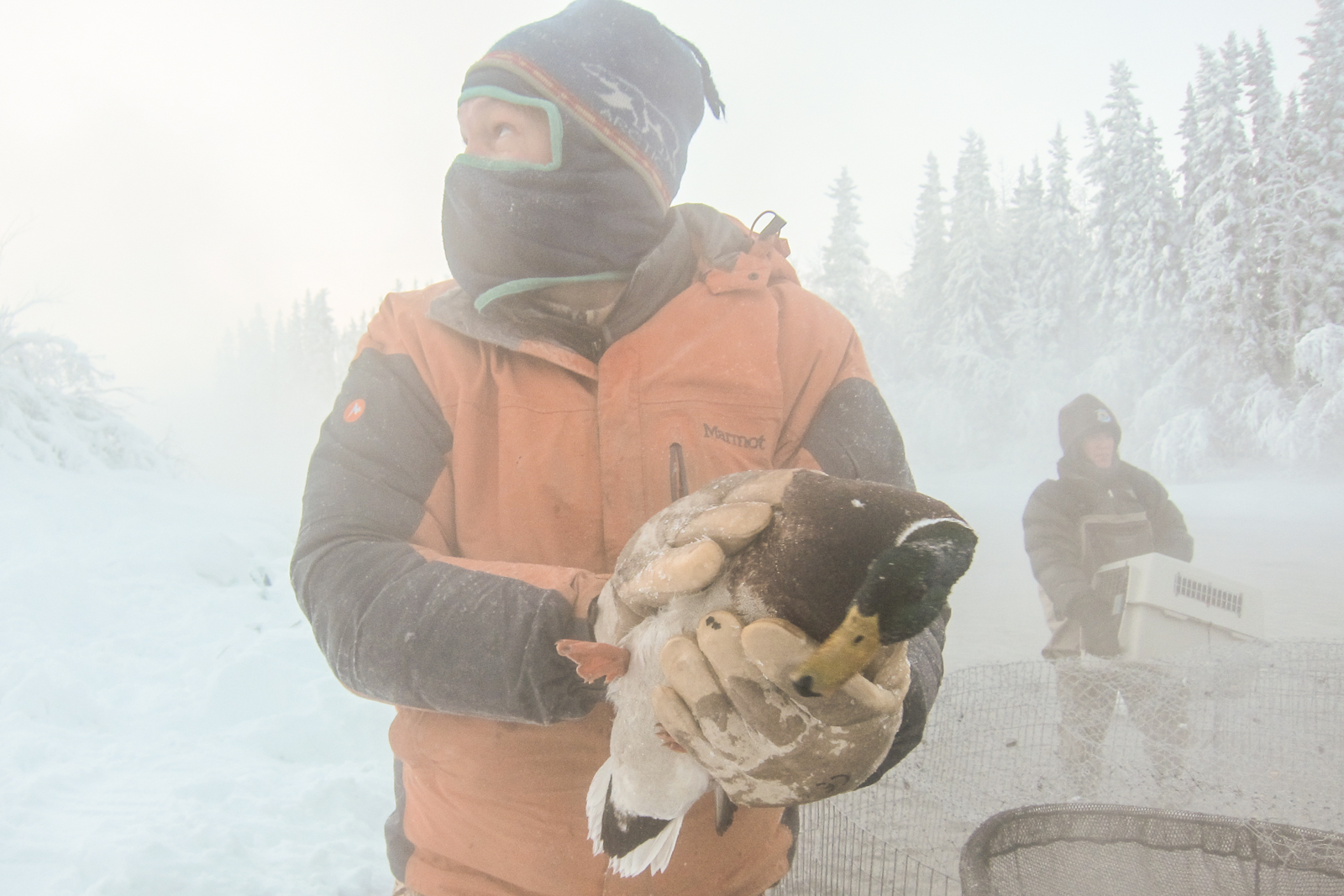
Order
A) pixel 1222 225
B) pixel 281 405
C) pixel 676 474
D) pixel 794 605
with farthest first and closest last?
1. pixel 281 405
2. pixel 1222 225
3. pixel 676 474
4. pixel 794 605

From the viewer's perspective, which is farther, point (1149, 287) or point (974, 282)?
point (974, 282)

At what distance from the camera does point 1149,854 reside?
71.6 inches

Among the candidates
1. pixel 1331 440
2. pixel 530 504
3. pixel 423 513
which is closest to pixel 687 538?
pixel 530 504

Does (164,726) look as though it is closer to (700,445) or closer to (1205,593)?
(700,445)

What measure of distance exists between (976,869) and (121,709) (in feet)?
14.8

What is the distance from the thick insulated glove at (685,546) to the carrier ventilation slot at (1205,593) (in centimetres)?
408

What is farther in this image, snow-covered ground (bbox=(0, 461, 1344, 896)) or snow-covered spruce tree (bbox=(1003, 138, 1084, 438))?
snow-covered spruce tree (bbox=(1003, 138, 1084, 438))

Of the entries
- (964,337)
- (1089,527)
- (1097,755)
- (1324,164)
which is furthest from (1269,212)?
(964,337)

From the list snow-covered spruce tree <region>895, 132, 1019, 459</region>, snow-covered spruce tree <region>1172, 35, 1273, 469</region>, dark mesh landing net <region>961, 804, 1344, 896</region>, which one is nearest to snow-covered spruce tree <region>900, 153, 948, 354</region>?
snow-covered spruce tree <region>895, 132, 1019, 459</region>

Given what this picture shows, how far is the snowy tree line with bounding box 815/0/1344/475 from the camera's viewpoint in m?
9.28

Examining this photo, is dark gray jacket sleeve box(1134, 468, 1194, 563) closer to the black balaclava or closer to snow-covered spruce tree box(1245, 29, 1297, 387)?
the black balaclava

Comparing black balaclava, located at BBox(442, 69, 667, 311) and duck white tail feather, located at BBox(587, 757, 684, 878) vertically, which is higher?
black balaclava, located at BBox(442, 69, 667, 311)

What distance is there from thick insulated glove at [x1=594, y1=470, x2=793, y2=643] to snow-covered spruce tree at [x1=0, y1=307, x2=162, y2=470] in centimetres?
891

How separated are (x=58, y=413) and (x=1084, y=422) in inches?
471
